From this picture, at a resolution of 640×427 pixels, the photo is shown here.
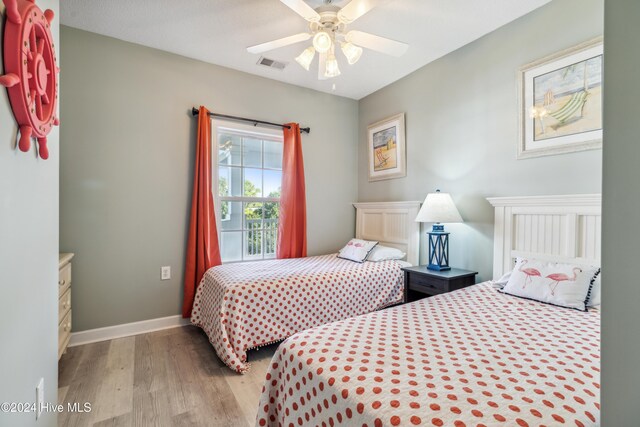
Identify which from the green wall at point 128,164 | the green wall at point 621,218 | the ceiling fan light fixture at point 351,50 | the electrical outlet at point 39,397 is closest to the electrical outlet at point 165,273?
the green wall at point 128,164

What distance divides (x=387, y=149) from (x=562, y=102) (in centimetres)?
175

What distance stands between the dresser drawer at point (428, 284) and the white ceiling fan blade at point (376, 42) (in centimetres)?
181

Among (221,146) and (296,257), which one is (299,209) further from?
(221,146)

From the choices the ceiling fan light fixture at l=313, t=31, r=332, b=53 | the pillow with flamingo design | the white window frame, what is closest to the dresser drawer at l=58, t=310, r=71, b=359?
the white window frame

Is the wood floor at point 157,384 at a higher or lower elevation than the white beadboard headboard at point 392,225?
lower

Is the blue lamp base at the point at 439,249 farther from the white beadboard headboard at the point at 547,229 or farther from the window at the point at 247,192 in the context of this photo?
the window at the point at 247,192

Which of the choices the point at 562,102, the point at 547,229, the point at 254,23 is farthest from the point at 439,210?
the point at 254,23

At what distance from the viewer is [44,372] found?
4.16 ft

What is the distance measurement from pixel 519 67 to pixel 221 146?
111 inches

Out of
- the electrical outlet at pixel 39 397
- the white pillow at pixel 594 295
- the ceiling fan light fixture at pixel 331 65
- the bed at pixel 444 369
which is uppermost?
the ceiling fan light fixture at pixel 331 65

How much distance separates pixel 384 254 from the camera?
3.22m

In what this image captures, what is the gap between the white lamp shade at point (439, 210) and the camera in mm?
2580

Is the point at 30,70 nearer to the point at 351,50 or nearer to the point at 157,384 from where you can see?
the point at 351,50

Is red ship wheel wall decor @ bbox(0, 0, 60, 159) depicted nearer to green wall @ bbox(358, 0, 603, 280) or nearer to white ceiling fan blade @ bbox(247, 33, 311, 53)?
white ceiling fan blade @ bbox(247, 33, 311, 53)
